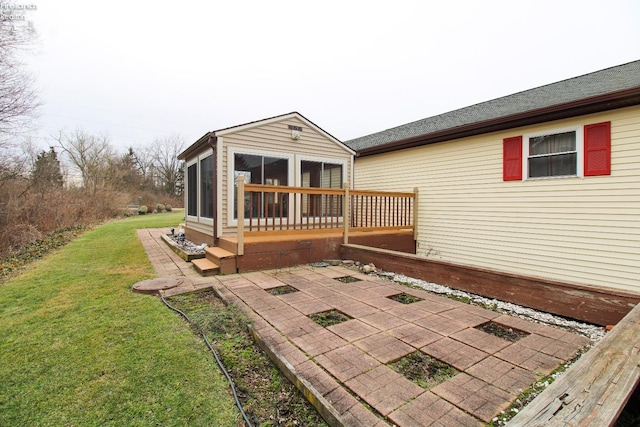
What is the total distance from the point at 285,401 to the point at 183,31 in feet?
43.7

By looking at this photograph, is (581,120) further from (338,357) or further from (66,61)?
(66,61)

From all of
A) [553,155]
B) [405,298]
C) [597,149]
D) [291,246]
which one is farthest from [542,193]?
[291,246]

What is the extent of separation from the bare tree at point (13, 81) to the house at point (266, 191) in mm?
6426

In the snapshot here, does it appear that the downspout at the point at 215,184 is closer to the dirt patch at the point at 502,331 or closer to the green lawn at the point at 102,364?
the green lawn at the point at 102,364

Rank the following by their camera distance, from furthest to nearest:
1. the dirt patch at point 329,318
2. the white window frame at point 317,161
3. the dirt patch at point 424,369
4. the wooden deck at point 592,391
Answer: the white window frame at point 317,161, the dirt patch at point 329,318, the dirt patch at point 424,369, the wooden deck at point 592,391

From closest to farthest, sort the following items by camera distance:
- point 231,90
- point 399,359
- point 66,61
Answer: point 399,359 → point 66,61 → point 231,90

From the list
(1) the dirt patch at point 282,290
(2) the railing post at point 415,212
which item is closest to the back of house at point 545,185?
(2) the railing post at point 415,212

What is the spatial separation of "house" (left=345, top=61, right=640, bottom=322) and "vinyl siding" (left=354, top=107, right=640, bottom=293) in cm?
2

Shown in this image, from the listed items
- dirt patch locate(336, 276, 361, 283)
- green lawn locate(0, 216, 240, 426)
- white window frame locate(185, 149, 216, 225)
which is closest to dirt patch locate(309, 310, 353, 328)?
green lawn locate(0, 216, 240, 426)

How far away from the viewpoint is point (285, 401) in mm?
1895

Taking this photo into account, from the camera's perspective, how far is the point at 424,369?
2.16 metres

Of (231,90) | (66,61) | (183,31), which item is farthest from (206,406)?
(231,90)

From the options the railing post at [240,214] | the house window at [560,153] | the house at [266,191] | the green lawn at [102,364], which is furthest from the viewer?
the house at [266,191]

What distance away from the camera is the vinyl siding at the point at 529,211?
4.74 metres
